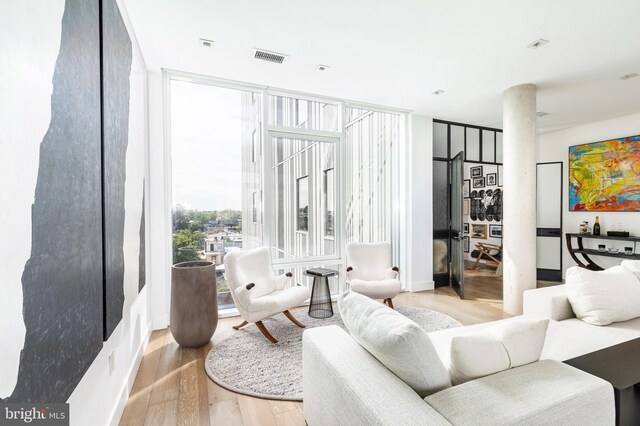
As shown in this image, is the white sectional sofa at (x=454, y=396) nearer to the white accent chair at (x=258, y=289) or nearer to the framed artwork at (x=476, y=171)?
the white accent chair at (x=258, y=289)

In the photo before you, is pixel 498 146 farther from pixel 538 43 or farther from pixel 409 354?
pixel 409 354

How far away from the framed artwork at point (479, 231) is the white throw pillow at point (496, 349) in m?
6.68

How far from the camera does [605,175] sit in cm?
523

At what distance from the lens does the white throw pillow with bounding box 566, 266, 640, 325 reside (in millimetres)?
2277

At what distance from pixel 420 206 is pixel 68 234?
4608mm

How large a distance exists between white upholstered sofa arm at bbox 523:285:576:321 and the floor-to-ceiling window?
2.38 m

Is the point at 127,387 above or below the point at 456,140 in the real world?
below

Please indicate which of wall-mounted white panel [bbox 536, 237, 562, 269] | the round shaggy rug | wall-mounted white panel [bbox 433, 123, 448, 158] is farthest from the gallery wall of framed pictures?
the round shaggy rug

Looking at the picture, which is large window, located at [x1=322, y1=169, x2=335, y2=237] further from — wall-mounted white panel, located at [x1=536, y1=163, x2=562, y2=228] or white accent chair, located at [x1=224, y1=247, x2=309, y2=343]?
wall-mounted white panel, located at [x1=536, y1=163, x2=562, y2=228]

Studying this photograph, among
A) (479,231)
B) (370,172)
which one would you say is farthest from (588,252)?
(370,172)

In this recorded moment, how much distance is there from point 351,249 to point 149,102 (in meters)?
2.93

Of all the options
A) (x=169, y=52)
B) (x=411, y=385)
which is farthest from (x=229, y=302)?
(x=411, y=385)

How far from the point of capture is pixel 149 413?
Answer: 198 centimetres

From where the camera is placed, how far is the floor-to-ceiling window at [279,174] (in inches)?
144
